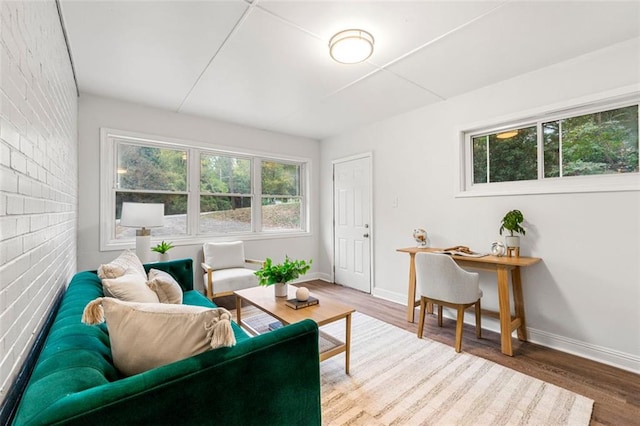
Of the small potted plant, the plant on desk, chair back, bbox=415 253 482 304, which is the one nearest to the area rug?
chair back, bbox=415 253 482 304

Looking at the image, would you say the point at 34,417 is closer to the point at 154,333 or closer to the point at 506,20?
the point at 154,333

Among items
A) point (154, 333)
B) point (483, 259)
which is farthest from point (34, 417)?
point (483, 259)

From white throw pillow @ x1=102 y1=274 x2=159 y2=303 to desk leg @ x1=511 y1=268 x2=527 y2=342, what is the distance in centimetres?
294

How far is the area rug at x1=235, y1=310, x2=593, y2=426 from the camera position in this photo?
1644 mm

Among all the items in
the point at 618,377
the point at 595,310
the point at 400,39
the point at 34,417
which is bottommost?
the point at 618,377

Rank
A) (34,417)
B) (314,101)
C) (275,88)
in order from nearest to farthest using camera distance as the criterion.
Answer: (34,417) < (275,88) < (314,101)

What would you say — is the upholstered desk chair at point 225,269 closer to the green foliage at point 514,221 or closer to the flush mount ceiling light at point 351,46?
the flush mount ceiling light at point 351,46

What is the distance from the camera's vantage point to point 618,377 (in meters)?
2.04

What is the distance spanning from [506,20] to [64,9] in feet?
9.33

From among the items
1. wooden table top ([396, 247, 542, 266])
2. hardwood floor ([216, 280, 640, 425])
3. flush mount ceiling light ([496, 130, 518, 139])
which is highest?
flush mount ceiling light ([496, 130, 518, 139])

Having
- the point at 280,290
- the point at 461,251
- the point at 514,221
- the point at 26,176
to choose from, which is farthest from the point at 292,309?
the point at 514,221

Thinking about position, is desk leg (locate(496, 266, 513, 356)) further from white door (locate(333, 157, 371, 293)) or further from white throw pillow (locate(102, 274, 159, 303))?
white throw pillow (locate(102, 274, 159, 303))

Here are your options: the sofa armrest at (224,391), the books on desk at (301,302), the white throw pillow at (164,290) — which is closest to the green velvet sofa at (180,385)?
the sofa armrest at (224,391)

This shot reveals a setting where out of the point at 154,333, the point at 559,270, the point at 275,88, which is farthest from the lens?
the point at 275,88
